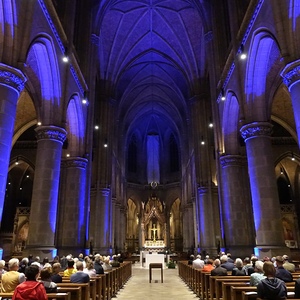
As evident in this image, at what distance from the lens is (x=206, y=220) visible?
76.3 ft

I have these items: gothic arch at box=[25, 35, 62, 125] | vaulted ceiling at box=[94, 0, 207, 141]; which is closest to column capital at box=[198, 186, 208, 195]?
vaulted ceiling at box=[94, 0, 207, 141]

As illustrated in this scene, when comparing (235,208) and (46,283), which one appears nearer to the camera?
(46,283)

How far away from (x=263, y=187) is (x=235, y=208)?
4310 mm

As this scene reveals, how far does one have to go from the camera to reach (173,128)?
140 feet

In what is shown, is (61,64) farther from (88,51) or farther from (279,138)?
(279,138)

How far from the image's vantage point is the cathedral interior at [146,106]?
33.2 feet

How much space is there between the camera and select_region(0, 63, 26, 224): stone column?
24.6 feet

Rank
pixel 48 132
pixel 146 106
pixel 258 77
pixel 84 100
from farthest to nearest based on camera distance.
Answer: pixel 146 106, pixel 84 100, pixel 258 77, pixel 48 132

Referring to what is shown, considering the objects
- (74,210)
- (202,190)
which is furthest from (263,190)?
(202,190)

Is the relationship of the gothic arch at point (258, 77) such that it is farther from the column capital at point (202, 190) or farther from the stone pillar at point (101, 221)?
the stone pillar at point (101, 221)

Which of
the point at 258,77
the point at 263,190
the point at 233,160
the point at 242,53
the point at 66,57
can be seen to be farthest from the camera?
the point at 233,160

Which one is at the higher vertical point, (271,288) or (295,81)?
(295,81)

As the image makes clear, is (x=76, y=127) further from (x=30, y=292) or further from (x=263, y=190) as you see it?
(x=30, y=292)

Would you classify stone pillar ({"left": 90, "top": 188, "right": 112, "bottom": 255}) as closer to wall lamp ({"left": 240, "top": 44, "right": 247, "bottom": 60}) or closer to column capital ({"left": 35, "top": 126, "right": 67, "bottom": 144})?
column capital ({"left": 35, "top": 126, "right": 67, "bottom": 144})
